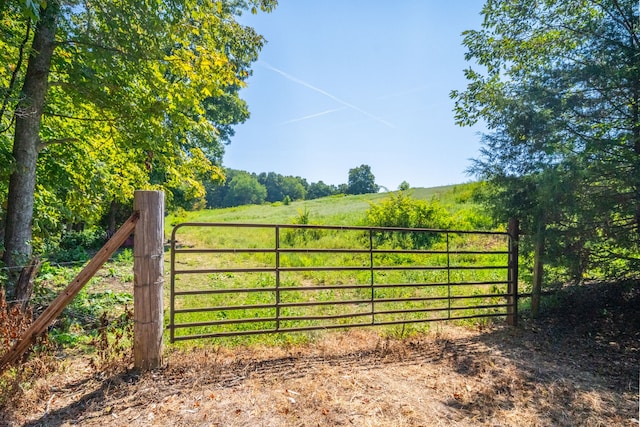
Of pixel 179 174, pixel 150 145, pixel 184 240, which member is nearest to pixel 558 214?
pixel 150 145

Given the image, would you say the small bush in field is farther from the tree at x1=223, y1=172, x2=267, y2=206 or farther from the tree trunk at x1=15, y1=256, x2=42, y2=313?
the tree at x1=223, y1=172, x2=267, y2=206

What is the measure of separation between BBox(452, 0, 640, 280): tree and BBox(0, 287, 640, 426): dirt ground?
1.49 meters

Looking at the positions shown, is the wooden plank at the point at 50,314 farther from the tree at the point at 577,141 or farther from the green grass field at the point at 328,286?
the tree at the point at 577,141

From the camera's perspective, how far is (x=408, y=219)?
13.8 meters

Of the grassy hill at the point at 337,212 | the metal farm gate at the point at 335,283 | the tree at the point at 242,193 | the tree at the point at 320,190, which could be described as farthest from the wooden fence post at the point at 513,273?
the tree at the point at 320,190

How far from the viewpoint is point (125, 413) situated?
2.54 metres

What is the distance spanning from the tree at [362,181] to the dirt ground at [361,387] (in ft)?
251

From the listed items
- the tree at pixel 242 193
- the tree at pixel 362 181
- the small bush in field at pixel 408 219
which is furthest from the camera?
the tree at pixel 242 193

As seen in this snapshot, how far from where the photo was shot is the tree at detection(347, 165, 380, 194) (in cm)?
8019

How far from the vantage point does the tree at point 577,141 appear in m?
4.55

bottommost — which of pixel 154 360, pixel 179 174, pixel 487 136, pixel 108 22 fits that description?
pixel 154 360

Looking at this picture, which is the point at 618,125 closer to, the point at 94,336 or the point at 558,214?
the point at 558,214

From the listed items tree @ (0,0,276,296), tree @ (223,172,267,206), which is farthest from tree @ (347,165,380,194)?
tree @ (0,0,276,296)

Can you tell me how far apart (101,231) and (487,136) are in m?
14.9
